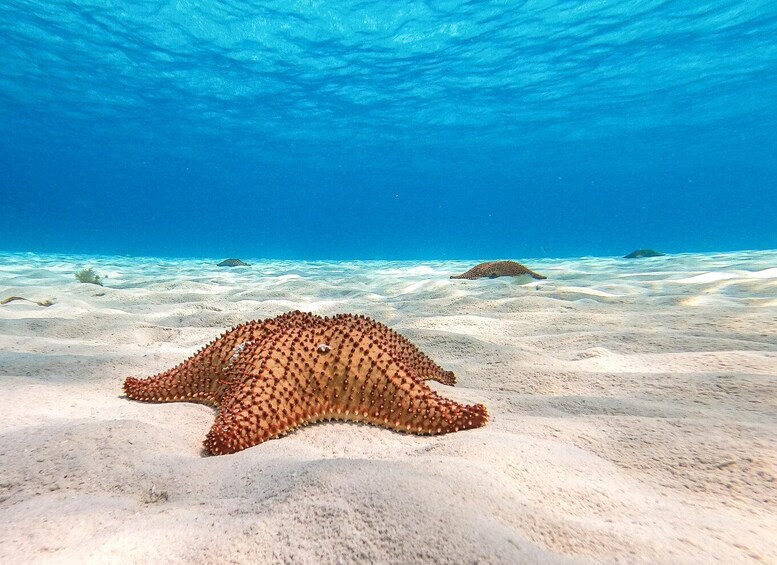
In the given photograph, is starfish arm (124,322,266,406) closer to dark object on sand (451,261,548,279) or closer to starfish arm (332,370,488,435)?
starfish arm (332,370,488,435)

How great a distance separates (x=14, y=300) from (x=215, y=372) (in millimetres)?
5982

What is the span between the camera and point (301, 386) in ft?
8.53

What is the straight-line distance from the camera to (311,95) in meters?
39.5

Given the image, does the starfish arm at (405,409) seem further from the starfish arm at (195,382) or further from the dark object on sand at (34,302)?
the dark object on sand at (34,302)

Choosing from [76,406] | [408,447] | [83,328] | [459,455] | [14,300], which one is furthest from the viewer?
Answer: [14,300]

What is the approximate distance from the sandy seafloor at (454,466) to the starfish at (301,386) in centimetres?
10

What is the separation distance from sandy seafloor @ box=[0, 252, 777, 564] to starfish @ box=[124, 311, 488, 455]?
0.10 m

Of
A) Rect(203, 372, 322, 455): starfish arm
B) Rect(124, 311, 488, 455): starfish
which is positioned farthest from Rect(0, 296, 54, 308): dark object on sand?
Rect(203, 372, 322, 455): starfish arm

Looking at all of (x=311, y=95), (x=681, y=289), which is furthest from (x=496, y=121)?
(x=681, y=289)

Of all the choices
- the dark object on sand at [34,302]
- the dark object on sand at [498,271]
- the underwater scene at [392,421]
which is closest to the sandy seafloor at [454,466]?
the underwater scene at [392,421]

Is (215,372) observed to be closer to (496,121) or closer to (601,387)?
(601,387)

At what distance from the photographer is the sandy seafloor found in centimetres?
133

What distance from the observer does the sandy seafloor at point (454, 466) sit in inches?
52.2

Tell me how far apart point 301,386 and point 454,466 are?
1108 mm
